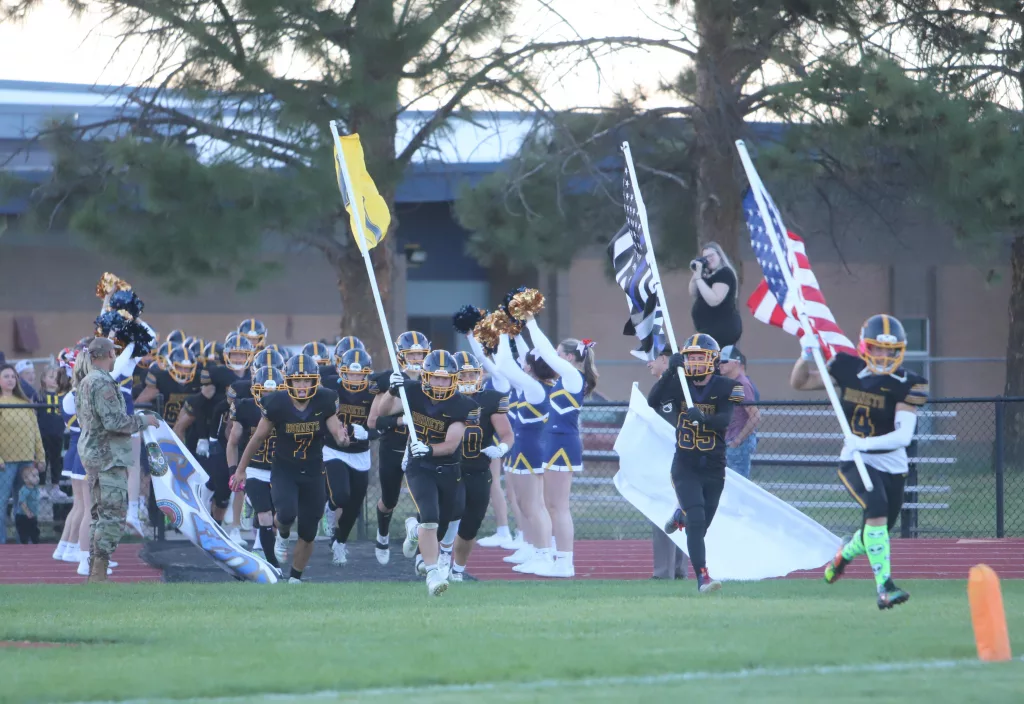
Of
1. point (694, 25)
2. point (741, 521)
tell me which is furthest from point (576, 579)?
point (694, 25)

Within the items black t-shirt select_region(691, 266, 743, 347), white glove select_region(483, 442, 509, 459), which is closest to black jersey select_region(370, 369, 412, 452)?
white glove select_region(483, 442, 509, 459)

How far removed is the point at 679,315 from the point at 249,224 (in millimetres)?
12949

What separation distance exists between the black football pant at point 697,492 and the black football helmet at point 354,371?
3.18 meters

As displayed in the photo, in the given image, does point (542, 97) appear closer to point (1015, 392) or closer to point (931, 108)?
point (931, 108)

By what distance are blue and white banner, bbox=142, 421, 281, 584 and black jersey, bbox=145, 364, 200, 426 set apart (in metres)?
1.96

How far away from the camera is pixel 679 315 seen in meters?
28.4

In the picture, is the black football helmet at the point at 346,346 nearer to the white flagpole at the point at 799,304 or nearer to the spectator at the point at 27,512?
the spectator at the point at 27,512

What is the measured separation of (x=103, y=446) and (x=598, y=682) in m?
5.72

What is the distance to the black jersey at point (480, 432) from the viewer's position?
11.6 m

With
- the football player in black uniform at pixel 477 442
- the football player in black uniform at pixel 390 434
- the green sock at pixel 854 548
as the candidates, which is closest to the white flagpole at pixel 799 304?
the green sock at pixel 854 548

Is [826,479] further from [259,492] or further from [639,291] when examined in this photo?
[259,492]

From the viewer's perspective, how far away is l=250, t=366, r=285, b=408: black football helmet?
1197 centimetres

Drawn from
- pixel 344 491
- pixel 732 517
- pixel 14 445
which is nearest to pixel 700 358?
pixel 732 517

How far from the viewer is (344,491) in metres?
13.0
